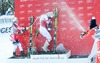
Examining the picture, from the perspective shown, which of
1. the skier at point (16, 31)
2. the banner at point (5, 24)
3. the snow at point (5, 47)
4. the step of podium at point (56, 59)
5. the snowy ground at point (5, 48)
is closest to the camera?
the step of podium at point (56, 59)

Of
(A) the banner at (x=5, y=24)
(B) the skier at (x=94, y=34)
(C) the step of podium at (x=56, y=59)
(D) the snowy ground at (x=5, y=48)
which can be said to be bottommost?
(D) the snowy ground at (x=5, y=48)

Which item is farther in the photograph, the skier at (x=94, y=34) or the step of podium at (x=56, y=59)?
the step of podium at (x=56, y=59)

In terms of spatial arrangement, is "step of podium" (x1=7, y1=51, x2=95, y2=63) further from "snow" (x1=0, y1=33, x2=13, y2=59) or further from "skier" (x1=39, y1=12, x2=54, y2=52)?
"snow" (x1=0, y1=33, x2=13, y2=59)

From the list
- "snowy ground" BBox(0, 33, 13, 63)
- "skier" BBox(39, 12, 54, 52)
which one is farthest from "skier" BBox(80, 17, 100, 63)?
"snowy ground" BBox(0, 33, 13, 63)

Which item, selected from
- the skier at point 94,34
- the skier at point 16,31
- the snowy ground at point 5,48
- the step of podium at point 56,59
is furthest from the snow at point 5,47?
the skier at point 94,34

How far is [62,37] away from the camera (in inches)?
287

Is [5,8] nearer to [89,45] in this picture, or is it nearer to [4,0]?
[4,0]

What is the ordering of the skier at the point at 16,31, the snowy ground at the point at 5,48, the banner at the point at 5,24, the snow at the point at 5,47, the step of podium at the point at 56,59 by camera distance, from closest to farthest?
the step of podium at the point at 56,59
the skier at the point at 16,31
the snowy ground at the point at 5,48
the snow at the point at 5,47
the banner at the point at 5,24

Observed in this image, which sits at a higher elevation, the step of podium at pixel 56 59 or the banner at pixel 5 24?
the banner at pixel 5 24

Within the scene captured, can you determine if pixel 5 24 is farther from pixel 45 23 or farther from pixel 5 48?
pixel 45 23

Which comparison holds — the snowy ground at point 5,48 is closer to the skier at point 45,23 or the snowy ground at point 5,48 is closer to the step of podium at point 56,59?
the step of podium at point 56,59

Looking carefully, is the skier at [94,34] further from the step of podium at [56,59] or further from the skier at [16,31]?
the skier at [16,31]

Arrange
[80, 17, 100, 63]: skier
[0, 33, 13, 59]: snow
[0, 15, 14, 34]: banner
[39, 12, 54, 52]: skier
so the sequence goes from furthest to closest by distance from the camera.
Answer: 1. [0, 15, 14, 34]: banner
2. [0, 33, 13, 59]: snow
3. [39, 12, 54, 52]: skier
4. [80, 17, 100, 63]: skier

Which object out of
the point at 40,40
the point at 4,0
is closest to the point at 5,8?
the point at 4,0
